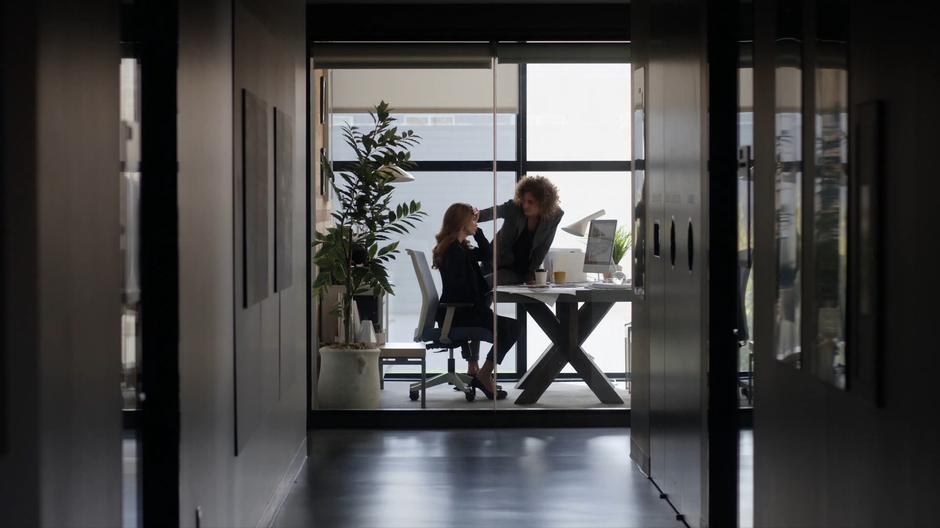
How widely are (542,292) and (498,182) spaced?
2.71ft

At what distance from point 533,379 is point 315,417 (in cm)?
155

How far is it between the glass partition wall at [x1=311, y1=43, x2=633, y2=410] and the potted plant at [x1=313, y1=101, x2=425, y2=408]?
0.03 metres

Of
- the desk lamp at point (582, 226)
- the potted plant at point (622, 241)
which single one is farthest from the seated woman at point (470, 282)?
the potted plant at point (622, 241)

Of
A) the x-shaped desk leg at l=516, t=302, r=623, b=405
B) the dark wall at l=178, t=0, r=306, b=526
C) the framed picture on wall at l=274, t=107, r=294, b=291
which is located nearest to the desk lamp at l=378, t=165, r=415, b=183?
the x-shaped desk leg at l=516, t=302, r=623, b=405

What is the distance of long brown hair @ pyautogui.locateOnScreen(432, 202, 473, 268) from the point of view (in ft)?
24.6

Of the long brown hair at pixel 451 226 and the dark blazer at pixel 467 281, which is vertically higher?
the long brown hair at pixel 451 226

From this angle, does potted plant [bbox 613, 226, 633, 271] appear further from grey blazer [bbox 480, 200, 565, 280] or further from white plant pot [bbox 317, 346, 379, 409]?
white plant pot [bbox 317, 346, 379, 409]

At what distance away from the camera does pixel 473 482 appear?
588 cm

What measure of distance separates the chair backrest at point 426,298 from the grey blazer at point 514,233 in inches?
19.5

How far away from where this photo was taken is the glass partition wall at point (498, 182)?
7.43 meters

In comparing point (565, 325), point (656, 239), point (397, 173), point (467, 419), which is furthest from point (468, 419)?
point (656, 239)

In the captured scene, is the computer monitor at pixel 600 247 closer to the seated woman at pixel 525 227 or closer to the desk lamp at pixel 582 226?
the desk lamp at pixel 582 226
